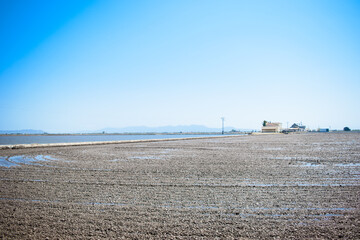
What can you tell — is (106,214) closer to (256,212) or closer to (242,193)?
(256,212)

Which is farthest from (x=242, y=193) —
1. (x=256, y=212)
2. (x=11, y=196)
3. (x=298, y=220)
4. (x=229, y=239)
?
(x=11, y=196)

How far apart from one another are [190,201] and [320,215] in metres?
2.66

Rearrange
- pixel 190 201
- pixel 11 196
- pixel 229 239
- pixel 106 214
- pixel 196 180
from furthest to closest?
pixel 196 180 → pixel 11 196 → pixel 190 201 → pixel 106 214 → pixel 229 239

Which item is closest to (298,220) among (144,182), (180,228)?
(180,228)

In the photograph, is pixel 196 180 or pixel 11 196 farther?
pixel 196 180

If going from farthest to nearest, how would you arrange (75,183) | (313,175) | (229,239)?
(313,175) → (75,183) → (229,239)

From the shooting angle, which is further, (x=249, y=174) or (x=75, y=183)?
(x=249, y=174)

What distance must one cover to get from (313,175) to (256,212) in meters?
5.24

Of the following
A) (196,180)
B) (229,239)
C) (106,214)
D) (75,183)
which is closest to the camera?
(229,239)

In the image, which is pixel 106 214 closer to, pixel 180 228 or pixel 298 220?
pixel 180 228

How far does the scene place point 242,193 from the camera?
627cm

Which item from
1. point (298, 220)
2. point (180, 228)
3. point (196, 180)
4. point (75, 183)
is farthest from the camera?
point (196, 180)

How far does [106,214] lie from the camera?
472cm

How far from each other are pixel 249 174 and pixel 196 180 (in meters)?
2.37
